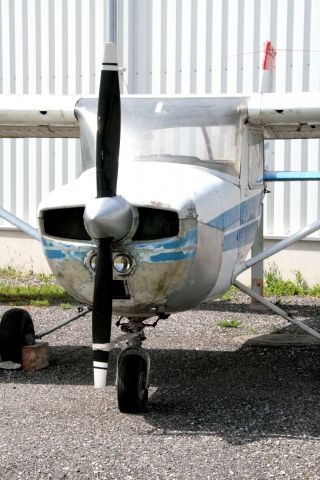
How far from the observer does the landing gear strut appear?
6.01m

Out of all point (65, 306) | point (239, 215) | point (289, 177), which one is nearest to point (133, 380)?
point (239, 215)

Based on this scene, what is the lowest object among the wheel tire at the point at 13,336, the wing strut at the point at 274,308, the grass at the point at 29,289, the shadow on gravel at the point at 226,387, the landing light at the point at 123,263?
the grass at the point at 29,289

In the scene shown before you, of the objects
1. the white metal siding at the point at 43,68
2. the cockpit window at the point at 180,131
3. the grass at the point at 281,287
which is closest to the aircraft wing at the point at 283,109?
the cockpit window at the point at 180,131

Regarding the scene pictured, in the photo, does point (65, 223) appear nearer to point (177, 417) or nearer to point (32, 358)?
point (177, 417)

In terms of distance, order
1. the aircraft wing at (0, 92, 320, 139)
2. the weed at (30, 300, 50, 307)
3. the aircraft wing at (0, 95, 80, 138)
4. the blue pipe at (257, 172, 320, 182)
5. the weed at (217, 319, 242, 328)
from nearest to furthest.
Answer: the aircraft wing at (0, 92, 320, 139), the aircraft wing at (0, 95, 80, 138), the blue pipe at (257, 172, 320, 182), the weed at (217, 319, 242, 328), the weed at (30, 300, 50, 307)

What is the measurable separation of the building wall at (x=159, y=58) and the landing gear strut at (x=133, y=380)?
597cm

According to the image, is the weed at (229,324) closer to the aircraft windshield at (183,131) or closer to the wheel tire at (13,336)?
the wheel tire at (13,336)

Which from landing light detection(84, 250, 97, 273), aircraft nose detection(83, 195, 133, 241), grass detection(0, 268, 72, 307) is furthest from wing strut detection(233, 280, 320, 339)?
grass detection(0, 268, 72, 307)

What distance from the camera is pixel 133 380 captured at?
19.7 ft

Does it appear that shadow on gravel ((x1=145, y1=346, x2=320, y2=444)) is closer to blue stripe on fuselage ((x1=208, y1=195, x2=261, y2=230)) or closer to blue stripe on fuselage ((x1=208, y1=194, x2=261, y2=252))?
blue stripe on fuselage ((x1=208, y1=194, x2=261, y2=252))

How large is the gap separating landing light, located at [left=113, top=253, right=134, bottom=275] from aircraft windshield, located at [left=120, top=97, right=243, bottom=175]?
1.22m

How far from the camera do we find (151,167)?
6160 mm

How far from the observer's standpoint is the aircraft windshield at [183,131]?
6.67m

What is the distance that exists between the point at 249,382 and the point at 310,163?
18.0 ft
